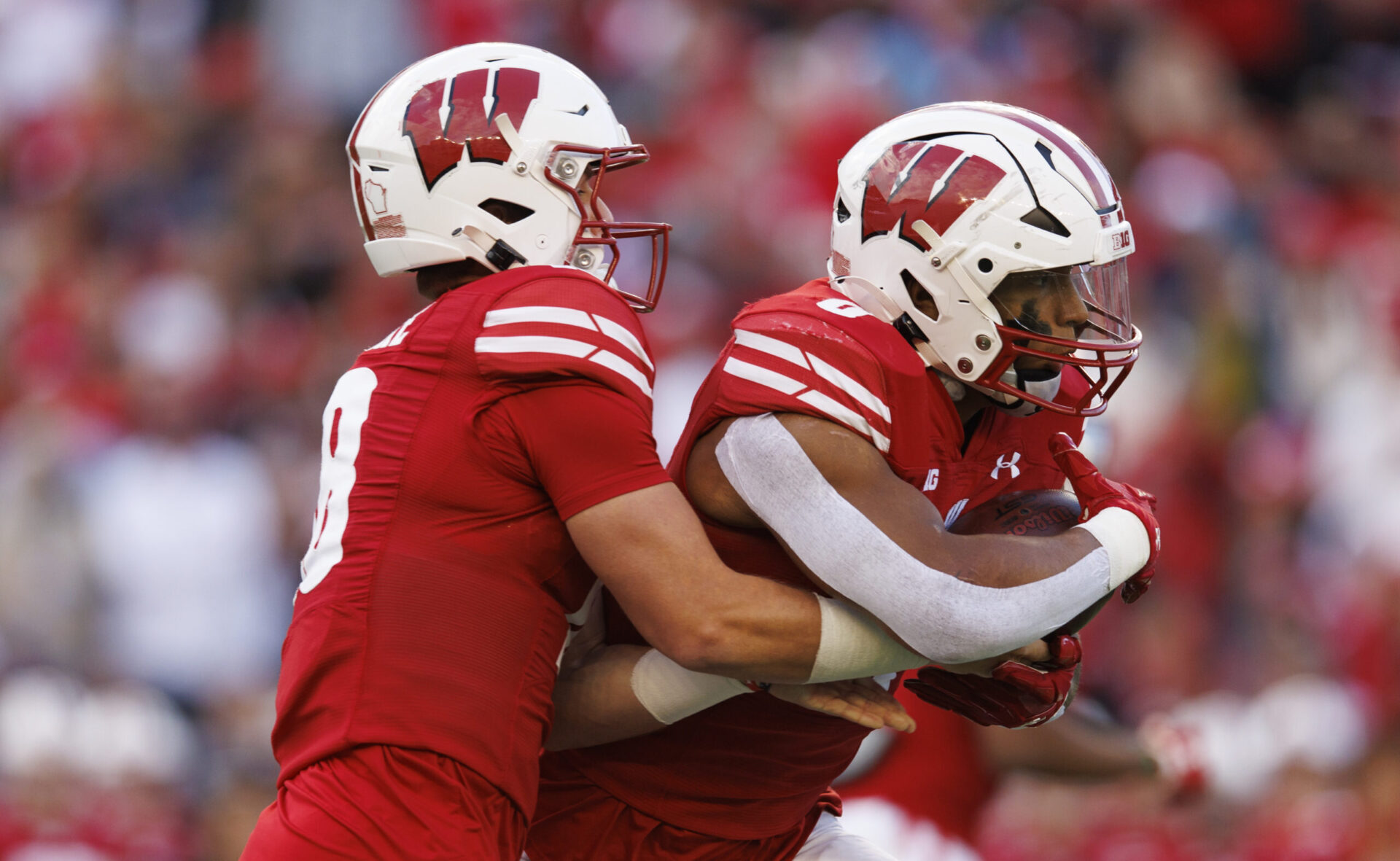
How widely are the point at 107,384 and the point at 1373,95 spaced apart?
6.83m

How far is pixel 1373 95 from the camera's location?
8.99 meters

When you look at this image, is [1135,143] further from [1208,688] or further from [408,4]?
[408,4]

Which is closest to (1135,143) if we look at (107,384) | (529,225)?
(107,384)

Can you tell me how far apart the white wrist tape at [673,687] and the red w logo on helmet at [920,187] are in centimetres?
84

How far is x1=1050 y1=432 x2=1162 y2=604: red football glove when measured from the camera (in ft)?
9.57

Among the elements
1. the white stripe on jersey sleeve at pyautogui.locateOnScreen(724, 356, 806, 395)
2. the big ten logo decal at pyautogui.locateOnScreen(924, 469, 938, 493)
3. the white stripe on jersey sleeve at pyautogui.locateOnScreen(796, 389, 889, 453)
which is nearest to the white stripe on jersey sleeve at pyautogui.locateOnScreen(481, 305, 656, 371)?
the white stripe on jersey sleeve at pyautogui.locateOnScreen(724, 356, 806, 395)

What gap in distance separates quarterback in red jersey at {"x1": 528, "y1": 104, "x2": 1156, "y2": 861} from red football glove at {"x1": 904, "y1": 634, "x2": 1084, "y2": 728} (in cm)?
5

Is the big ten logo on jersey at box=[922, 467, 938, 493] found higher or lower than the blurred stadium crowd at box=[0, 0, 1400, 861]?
higher

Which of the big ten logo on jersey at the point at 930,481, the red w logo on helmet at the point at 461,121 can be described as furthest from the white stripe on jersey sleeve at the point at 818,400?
the red w logo on helmet at the point at 461,121

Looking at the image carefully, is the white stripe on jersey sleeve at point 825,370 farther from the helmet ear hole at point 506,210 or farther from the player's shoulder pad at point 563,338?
the helmet ear hole at point 506,210

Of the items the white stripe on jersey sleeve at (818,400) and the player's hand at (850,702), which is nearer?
the white stripe on jersey sleeve at (818,400)

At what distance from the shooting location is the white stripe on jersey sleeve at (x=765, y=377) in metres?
2.73

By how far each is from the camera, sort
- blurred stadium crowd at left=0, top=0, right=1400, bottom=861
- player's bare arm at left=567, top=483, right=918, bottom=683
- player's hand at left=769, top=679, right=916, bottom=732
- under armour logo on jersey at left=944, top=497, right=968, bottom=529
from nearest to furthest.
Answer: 1. player's bare arm at left=567, top=483, right=918, bottom=683
2. player's hand at left=769, top=679, right=916, bottom=732
3. under armour logo on jersey at left=944, top=497, right=968, bottom=529
4. blurred stadium crowd at left=0, top=0, right=1400, bottom=861

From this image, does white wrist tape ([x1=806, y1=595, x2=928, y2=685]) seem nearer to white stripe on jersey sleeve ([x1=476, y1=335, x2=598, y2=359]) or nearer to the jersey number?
white stripe on jersey sleeve ([x1=476, y1=335, x2=598, y2=359])
